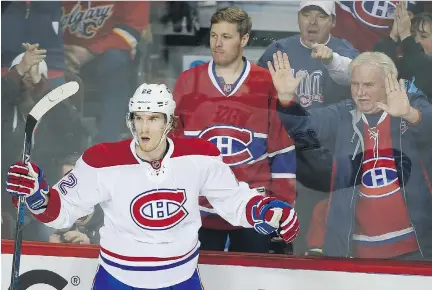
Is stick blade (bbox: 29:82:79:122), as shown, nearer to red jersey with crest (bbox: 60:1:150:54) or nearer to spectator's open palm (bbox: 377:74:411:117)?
red jersey with crest (bbox: 60:1:150:54)

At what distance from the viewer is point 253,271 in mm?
2494

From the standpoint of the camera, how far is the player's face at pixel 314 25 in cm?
240

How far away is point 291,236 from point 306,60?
66 cm

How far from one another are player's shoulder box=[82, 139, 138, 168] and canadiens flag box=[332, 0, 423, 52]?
2.86ft

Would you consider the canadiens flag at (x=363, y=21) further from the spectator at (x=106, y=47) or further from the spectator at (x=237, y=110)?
the spectator at (x=106, y=47)

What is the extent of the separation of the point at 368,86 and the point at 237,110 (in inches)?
19.3

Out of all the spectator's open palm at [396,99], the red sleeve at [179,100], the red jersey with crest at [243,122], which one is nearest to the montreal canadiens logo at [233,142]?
the red jersey with crest at [243,122]

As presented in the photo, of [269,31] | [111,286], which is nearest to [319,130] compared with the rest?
[269,31]

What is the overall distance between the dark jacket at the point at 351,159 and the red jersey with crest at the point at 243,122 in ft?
0.25

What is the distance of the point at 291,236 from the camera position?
2227 mm

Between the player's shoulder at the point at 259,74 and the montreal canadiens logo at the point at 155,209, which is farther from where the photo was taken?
the player's shoulder at the point at 259,74

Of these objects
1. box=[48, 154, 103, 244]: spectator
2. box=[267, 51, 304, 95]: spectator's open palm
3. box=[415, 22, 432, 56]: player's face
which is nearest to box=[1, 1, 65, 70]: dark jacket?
box=[48, 154, 103, 244]: spectator

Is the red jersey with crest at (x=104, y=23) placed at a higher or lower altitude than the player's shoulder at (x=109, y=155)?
higher

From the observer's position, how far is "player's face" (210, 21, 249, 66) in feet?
7.92
